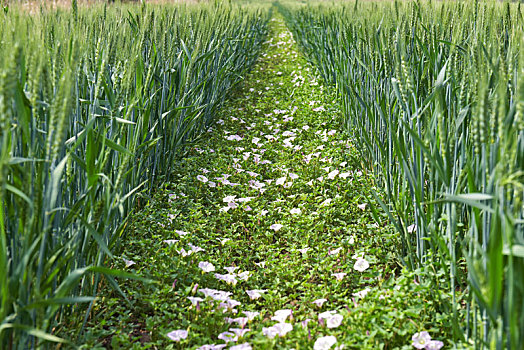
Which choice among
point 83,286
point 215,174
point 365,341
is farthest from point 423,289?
point 215,174

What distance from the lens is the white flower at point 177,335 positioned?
1.47 meters

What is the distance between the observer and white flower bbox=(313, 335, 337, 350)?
141 cm

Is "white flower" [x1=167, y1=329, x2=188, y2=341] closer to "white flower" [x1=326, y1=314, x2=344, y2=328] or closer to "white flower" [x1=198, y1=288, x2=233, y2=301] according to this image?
"white flower" [x1=198, y1=288, x2=233, y2=301]

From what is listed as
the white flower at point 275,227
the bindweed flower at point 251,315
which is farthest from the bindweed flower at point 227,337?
the white flower at point 275,227

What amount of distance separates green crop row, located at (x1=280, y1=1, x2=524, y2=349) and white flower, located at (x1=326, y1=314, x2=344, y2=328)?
346mm

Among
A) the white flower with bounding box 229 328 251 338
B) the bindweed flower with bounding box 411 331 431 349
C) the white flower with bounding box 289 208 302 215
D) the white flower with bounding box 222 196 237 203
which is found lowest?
the white flower with bounding box 229 328 251 338

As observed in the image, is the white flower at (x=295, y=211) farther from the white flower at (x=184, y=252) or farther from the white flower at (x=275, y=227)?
the white flower at (x=184, y=252)

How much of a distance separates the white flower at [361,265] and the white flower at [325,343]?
0.47m

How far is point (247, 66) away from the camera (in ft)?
19.7

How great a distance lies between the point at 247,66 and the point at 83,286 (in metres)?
4.87

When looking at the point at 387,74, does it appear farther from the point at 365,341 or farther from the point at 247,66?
the point at 247,66

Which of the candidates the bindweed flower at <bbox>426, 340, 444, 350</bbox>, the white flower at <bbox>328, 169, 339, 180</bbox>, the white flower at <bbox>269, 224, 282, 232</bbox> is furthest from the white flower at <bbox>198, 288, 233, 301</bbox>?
the white flower at <bbox>328, 169, 339, 180</bbox>

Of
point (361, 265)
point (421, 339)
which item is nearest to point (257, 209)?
point (361, 265)

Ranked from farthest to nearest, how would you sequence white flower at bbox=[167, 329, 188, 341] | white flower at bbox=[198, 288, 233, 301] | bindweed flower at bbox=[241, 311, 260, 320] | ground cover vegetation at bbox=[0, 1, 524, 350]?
A: white flower at bbox=[198, 288, 233, 301], bindweed flower at bbox=[241, 311, 260, 320], white flower at bbox=[167, 329, 188, 341], ground cover vegetation at bbox=[0, 1, 524, 350]
